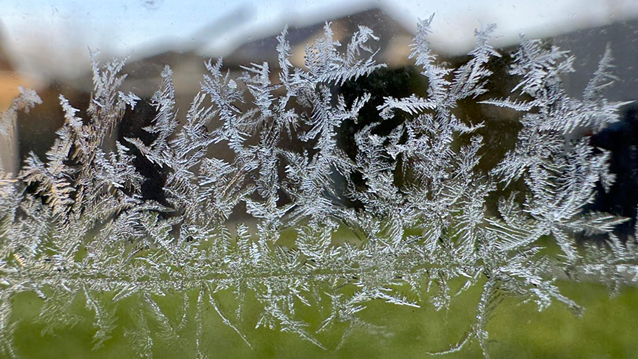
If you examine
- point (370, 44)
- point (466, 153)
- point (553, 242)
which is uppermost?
point (370, 44)

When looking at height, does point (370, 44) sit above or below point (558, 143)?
above

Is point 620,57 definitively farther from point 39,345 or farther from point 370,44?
point 39,345

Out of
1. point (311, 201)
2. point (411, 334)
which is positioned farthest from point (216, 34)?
point (411, 334)

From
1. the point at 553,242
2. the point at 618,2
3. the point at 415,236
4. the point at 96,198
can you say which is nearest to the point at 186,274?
the point at 96,198

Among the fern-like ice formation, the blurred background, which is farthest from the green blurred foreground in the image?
the blurred background

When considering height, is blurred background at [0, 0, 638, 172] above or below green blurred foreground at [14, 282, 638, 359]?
above

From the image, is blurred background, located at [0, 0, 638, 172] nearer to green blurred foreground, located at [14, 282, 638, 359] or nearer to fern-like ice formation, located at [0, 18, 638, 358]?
fern-like ice formation, located at [0, 18, 638, 358]
